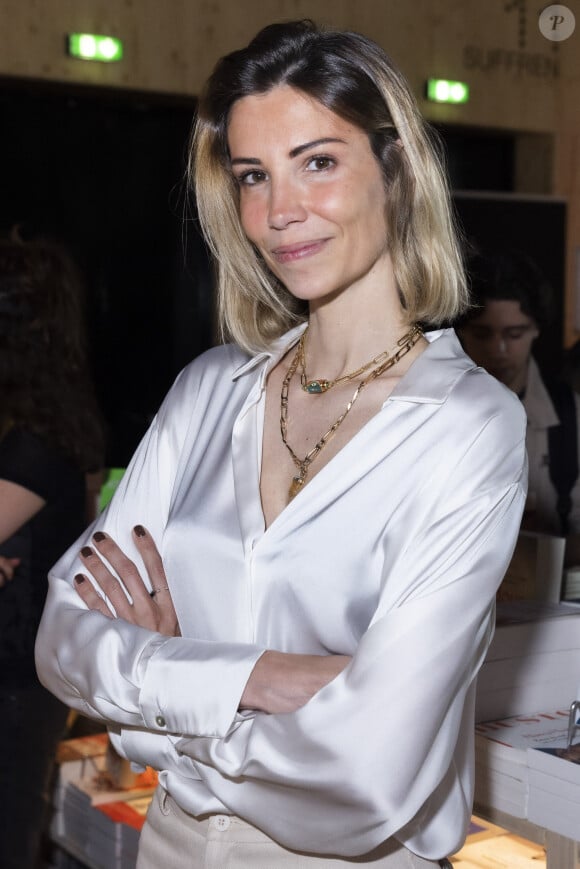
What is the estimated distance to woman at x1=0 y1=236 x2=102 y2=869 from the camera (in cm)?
268

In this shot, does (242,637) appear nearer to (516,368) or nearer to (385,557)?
(385,557)

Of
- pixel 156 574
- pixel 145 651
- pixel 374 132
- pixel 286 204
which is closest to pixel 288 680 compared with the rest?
pixel 145 651

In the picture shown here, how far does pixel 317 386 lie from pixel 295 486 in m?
0.17

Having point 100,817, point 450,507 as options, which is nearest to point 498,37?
point 100,817

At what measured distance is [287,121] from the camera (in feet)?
5.07

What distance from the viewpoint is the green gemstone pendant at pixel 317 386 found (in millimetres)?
1687

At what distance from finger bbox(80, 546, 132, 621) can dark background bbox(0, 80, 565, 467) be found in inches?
102

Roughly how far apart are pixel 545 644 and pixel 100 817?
1494 millimetres

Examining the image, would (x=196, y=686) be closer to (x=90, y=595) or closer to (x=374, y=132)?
(x=90, y=595)

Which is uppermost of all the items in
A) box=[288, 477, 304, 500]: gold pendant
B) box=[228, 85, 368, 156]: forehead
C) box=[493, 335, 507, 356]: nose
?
box=[228, 85, 368, 156]: forehead

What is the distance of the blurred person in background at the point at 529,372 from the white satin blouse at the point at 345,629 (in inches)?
56.6

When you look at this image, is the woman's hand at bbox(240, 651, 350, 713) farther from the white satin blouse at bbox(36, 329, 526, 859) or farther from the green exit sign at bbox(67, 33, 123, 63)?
the green exit sign at bbox(67, 33, 123, 63)
